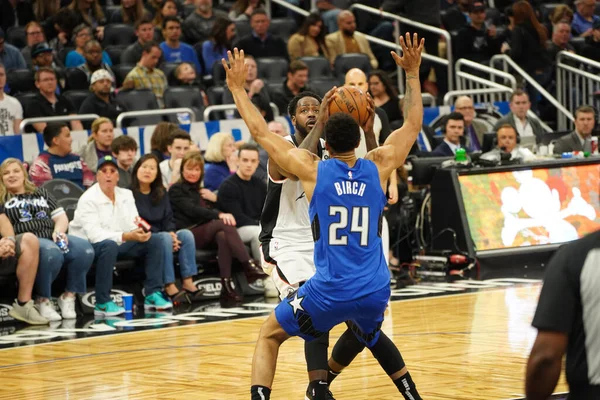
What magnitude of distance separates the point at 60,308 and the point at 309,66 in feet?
20.0

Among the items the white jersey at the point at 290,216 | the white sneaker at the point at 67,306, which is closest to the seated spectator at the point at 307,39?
the white sneaker at the point at 67,306

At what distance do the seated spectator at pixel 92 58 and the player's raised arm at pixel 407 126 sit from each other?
8.53m

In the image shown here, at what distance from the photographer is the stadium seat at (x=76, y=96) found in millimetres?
13664

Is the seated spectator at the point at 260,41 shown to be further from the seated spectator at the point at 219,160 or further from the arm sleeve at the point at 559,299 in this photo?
the arm sleeve at the point at 559,299

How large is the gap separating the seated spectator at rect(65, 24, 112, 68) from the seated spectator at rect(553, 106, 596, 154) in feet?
19.2

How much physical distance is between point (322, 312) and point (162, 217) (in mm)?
6030

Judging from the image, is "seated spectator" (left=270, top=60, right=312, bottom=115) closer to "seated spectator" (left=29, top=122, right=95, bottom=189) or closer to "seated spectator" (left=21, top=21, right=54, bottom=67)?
"seated spectator" (left=21, top=21, right=54, bottom=67)

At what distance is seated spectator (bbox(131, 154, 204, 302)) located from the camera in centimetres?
1115

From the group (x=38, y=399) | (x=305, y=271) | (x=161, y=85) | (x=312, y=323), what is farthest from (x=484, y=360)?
(x=161, y=85)

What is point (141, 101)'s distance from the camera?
13742 mm

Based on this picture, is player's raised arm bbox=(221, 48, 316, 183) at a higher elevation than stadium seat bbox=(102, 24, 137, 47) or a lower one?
lower

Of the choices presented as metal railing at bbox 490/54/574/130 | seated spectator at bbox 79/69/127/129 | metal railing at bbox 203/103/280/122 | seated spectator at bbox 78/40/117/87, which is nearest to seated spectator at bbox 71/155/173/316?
seated spectator at bbox 79/69/127/129

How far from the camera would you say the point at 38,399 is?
22.6 ft

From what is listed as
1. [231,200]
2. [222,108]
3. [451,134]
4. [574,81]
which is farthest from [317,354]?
[574,81]
